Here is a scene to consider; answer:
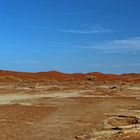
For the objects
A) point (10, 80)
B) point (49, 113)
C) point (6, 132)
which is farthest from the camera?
point (10, 80)

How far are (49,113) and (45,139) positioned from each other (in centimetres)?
704

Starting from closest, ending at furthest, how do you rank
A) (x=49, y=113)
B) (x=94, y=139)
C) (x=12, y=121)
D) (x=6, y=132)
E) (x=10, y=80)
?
(x=94, y=139) → (x=6, y=132) → (x=12, y=121) → (x=49, y=113) → (x=10, y=80)

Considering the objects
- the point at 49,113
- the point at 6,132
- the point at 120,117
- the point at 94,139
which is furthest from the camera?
the point at 49,113

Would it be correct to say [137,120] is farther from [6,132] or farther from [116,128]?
[6,132]

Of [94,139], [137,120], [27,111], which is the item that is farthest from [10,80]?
[94,139]

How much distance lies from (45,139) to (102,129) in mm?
2790

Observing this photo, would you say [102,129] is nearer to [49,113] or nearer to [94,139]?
[94,139]

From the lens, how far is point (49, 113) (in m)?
21.0

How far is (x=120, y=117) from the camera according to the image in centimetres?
1956

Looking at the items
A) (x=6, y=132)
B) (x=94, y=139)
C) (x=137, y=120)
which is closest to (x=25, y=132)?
(x=6, y=132)

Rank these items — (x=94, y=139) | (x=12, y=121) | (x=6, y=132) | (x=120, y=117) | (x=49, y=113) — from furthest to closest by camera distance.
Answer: (x=49, y=113) → (x=120, y=117) → (x=12, y=121) → (x=6, y=132) → (x=94, y=139)

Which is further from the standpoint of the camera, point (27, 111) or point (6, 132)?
point (27, 111)

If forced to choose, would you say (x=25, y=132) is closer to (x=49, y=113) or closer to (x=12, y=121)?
(x=12, y=121)

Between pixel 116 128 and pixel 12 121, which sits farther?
pixel 12 121
